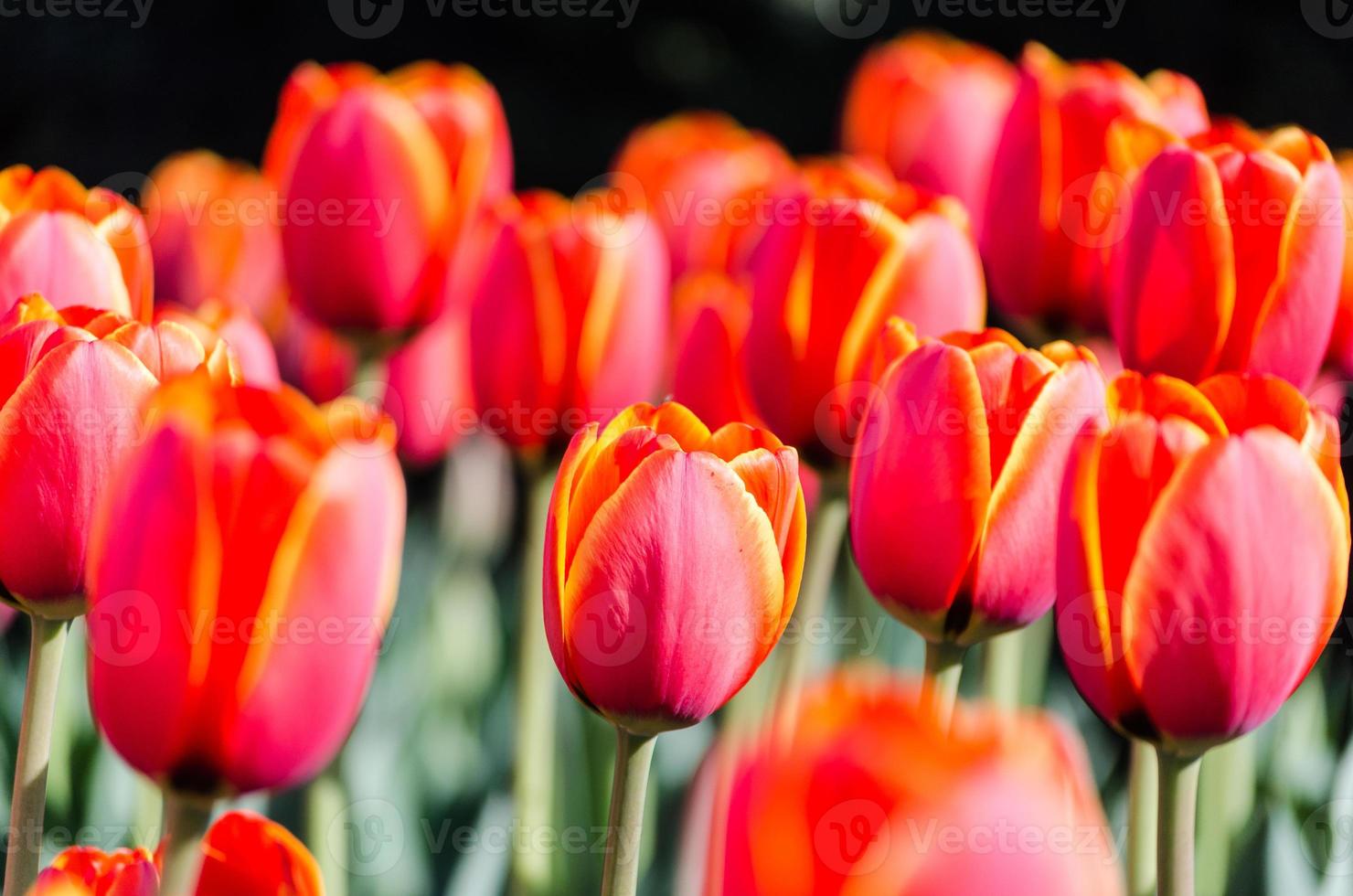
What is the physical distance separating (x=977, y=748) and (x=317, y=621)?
0.21m

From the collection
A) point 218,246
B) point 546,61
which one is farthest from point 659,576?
point 546,61

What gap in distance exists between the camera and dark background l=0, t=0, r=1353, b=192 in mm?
2164

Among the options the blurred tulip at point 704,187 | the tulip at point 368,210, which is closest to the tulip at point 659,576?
the tulip at point 368,210

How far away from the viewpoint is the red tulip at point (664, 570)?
1.63 ft

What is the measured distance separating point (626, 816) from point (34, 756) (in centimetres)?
20

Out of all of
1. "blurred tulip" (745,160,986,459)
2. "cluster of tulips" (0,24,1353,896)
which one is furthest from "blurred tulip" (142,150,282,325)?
"blurred tulip" (745,160,986,459)

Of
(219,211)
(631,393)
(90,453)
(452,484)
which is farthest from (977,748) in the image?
(452,484)

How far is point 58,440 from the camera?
48cm

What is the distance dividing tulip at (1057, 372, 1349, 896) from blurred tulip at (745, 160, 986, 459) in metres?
0.20

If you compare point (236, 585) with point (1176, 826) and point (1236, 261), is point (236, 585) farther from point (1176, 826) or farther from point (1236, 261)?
point (1236, 261)

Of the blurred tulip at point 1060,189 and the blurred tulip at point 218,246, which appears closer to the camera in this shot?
the blurred tulip at point 1060,189

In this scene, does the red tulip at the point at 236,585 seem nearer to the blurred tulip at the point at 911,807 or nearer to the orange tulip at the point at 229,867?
the orange tulip at the point at 229,867

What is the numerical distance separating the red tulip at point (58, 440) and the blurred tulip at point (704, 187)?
51cm

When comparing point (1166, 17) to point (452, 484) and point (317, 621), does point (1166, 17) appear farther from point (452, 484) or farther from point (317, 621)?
point (317, 621)
